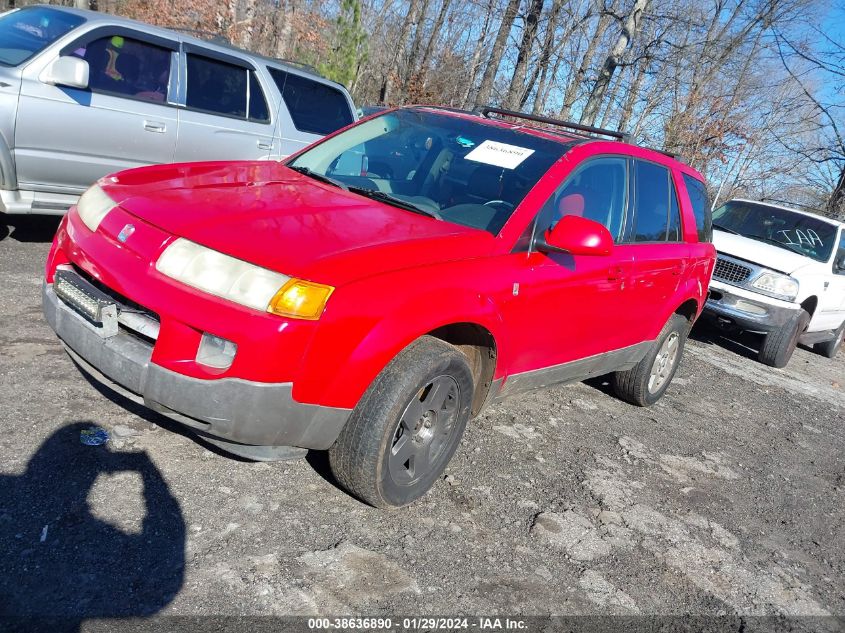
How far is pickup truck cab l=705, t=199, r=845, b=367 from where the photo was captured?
7703mm

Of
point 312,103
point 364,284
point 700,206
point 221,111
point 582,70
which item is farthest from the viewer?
point 582,70

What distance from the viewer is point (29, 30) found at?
18.4ft

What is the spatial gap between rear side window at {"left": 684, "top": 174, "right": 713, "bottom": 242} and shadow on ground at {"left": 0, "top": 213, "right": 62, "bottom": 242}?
533 centimetres

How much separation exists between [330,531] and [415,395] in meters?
0.66

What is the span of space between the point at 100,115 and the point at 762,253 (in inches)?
274

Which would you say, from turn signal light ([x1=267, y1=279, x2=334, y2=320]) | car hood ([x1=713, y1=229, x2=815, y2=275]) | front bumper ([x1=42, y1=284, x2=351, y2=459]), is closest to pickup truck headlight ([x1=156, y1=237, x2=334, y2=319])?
turn signal light ([x1=267, y1=279, x2=334, y2=320])

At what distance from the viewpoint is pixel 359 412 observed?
275 centimetres

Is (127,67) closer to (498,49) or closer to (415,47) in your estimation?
(498,49)

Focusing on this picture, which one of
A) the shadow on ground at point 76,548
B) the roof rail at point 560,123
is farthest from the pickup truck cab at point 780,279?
the shadow on ground at point 76,548

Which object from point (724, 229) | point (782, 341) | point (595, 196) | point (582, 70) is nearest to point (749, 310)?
point (782, 341)

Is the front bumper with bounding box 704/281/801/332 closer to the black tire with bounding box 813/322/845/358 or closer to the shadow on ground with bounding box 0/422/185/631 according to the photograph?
the black tire with bounding box 813/322/845/358

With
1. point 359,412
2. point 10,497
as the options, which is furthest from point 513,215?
point 10,497

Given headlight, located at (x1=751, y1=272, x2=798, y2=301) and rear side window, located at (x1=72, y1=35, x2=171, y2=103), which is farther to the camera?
headlight, located at (x1=751, y1=272, x2=798, y2=301)

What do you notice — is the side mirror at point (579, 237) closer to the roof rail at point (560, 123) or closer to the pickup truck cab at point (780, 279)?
the roof rail at point (560, 123)
